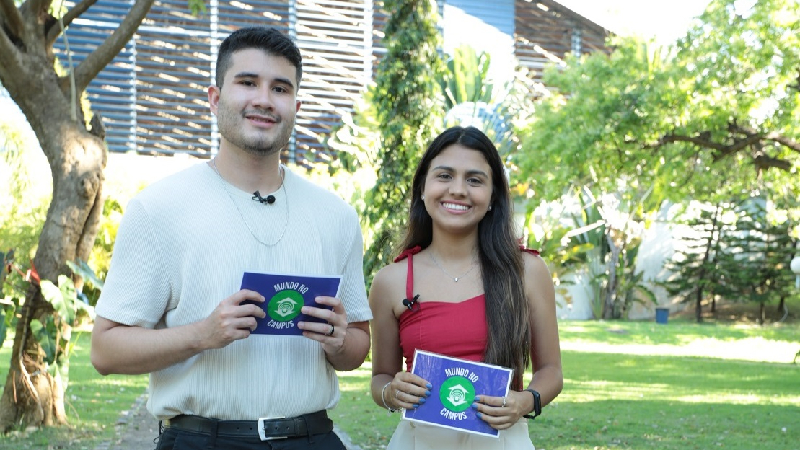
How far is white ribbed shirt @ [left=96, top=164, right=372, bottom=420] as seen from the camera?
10.2 ft

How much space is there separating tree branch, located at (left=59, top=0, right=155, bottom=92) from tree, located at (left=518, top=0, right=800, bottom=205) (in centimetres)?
817

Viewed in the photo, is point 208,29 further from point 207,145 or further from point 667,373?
point 667,373

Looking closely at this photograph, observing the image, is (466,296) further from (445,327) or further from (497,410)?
(497,410)

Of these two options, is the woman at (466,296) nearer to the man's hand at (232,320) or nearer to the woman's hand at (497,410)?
the woman's hand at (497,410)

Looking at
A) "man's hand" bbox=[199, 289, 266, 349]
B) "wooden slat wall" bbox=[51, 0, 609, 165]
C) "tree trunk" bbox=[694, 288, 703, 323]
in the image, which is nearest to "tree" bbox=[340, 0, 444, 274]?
"man's hand" bbox=[199, 289, 266, 349]

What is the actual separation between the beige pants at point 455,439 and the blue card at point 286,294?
2.97 ft

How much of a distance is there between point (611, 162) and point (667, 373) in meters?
3.47

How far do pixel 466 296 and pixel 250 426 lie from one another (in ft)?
3.54

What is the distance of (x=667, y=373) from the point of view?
1678 centimetres

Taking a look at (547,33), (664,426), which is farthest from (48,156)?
(547,33)

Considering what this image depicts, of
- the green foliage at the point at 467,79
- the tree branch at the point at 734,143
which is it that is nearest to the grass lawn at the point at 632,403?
the tree branch at the point at 734,143

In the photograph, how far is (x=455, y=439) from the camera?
3.79m

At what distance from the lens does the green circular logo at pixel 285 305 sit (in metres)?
2.98

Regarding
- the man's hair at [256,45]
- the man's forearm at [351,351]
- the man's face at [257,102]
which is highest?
the man's hair at [256,45]
